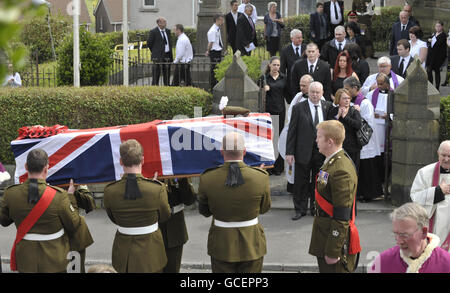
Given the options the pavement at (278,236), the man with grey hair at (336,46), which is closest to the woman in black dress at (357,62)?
the man with grey hair at (336,46)

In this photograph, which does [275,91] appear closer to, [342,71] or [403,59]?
[342,71]

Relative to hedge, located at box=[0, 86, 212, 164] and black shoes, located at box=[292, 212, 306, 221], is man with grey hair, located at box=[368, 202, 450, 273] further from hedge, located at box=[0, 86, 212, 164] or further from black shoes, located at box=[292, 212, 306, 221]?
hedge, located at box=[0, 86, 212, 164]

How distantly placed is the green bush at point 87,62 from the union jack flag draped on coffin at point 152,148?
6.27 meters

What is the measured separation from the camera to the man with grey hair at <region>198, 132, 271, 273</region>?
647cm

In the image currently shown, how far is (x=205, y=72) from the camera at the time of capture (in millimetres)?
14008

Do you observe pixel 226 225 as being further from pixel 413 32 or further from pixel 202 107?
pixel 413 32

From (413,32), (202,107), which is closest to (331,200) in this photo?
(202,107)

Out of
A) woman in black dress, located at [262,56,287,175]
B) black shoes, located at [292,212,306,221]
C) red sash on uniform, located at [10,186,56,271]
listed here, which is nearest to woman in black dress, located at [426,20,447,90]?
woman in black dress, located at [262,56,287,175]

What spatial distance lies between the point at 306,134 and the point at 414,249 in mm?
5078

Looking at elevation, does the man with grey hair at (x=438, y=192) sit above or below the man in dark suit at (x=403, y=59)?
below

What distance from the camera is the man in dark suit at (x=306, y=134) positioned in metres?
9.91

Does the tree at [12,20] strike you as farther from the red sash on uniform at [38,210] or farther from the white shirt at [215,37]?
the white shirt at [215,37]
